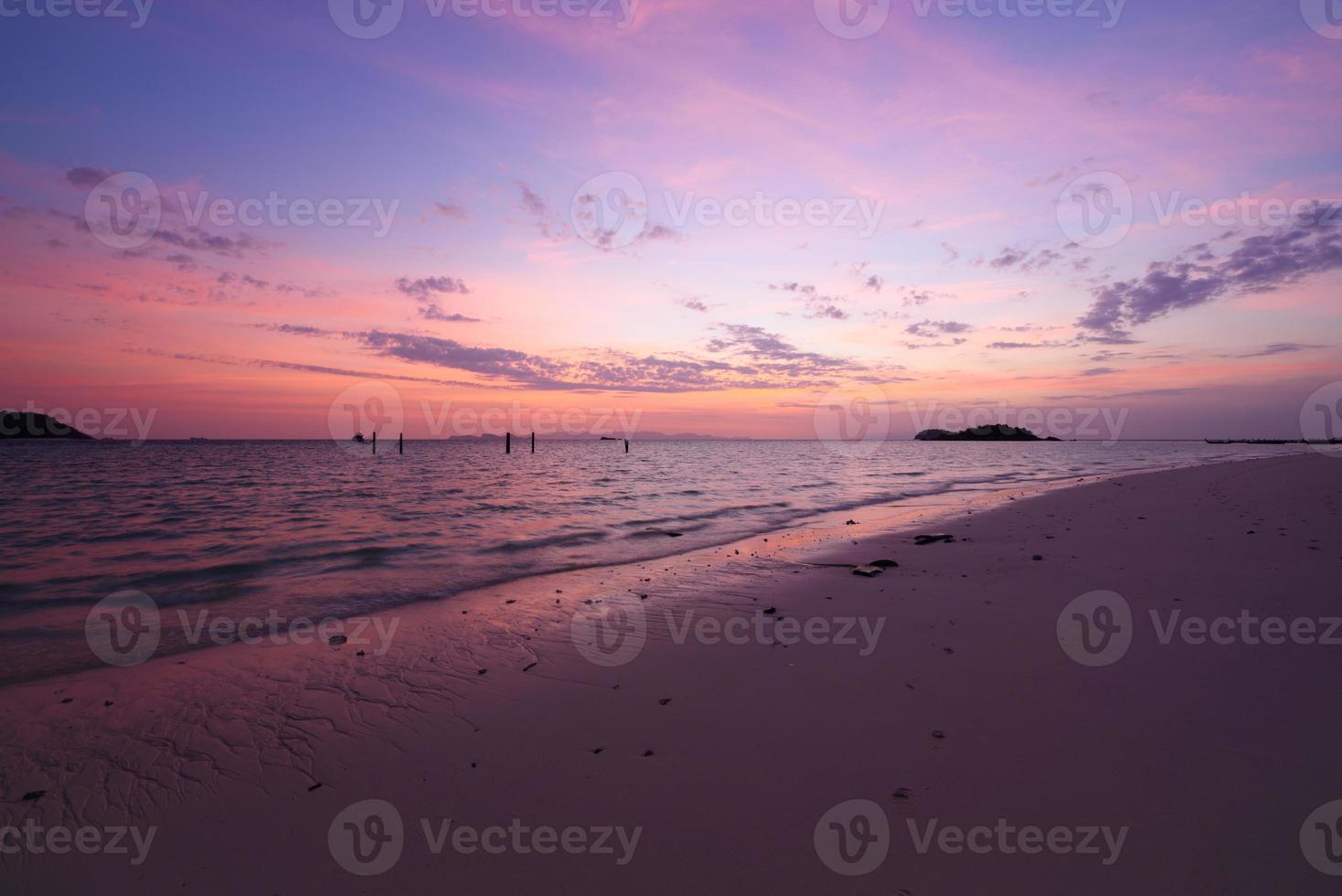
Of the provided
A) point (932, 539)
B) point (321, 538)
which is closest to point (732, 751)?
point (932, 539)

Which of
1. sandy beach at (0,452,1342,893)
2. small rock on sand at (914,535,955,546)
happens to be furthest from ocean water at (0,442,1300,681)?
small rock on sand at (914,535,955,546)

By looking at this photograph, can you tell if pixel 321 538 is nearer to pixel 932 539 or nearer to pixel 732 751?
pixel 732 751

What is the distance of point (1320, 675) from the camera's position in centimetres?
566

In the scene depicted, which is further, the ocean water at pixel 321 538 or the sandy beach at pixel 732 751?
the ocean water at pixel 321 538

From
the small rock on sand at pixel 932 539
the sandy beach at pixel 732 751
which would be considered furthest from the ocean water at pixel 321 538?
the small rock on sand at pixel 932 539

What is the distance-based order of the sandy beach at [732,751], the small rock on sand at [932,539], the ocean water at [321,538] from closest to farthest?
the sandy beach at [732,751]
the ocean water at [321,538]
the small rock on sand at [932,539]

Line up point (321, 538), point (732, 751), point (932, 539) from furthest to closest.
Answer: point (321, 538), point (932, 539), point (732, 751)

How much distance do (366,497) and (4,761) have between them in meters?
26.3

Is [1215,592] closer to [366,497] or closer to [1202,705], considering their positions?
[1202,705]

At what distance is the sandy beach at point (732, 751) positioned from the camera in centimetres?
374

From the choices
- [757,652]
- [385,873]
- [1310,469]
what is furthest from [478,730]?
[1310,469]

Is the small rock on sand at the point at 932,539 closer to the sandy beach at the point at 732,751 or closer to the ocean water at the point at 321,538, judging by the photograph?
the sandy beach at the point at 732,751

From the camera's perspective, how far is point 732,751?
5.04 m

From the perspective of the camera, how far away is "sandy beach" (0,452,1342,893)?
3738 mm
